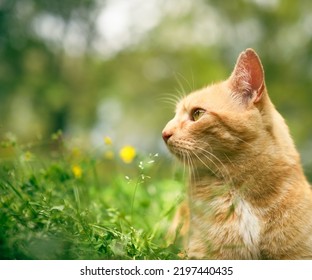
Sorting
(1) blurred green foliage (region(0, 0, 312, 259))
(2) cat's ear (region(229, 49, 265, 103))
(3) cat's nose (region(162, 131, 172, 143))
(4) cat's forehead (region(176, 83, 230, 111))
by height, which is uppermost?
(2) cat's ear (region(229, 49, 265, 103))

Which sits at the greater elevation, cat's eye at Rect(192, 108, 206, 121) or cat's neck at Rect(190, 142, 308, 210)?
cat's eye at Rect(192, 108, 206, 121)

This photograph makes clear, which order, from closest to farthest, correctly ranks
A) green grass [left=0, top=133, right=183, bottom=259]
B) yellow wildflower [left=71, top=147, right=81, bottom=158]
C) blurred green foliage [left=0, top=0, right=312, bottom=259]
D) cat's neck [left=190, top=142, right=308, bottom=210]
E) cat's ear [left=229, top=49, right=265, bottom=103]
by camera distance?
green grass [left=0, top=133, right=183, bottom=259], cat's neck [left=190, top=142, right=308, bottom=210], cat's ear [left=229, top=49, right=265, bottom=103], yellow wildflower [left=71, top=147, right=81, bottom=158], blurred green foliage [left=0, top=0, right=312, bottom=259]

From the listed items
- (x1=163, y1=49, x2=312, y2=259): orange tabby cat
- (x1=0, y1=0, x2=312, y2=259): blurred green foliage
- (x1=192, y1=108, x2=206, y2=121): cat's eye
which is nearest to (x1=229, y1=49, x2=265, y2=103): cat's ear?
(x1=163, y1=49, x2=312, y2=259): orange tabby cat

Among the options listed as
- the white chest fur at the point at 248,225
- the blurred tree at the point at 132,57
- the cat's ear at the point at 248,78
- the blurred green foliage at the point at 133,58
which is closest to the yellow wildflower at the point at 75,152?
the cat's ear at the point at 248,78

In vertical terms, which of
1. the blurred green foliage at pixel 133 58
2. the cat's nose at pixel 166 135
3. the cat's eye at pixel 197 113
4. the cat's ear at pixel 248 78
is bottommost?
the blurred green foliage at pixel 133 58

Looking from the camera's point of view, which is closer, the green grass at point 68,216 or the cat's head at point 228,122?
the green grass at point 68,216

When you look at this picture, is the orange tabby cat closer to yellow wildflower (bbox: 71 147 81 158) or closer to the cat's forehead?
the cat's forehead

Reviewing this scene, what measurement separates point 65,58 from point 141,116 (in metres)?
2.62

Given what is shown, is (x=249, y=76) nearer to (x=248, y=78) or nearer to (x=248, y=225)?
(x=248, y=78)

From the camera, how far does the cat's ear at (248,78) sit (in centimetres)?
239

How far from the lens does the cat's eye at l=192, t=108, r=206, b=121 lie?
2476 mm

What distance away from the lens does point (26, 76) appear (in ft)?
37.2

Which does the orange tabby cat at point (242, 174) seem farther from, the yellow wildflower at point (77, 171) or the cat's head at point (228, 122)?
the yellow wildflower at point (77, 171)
